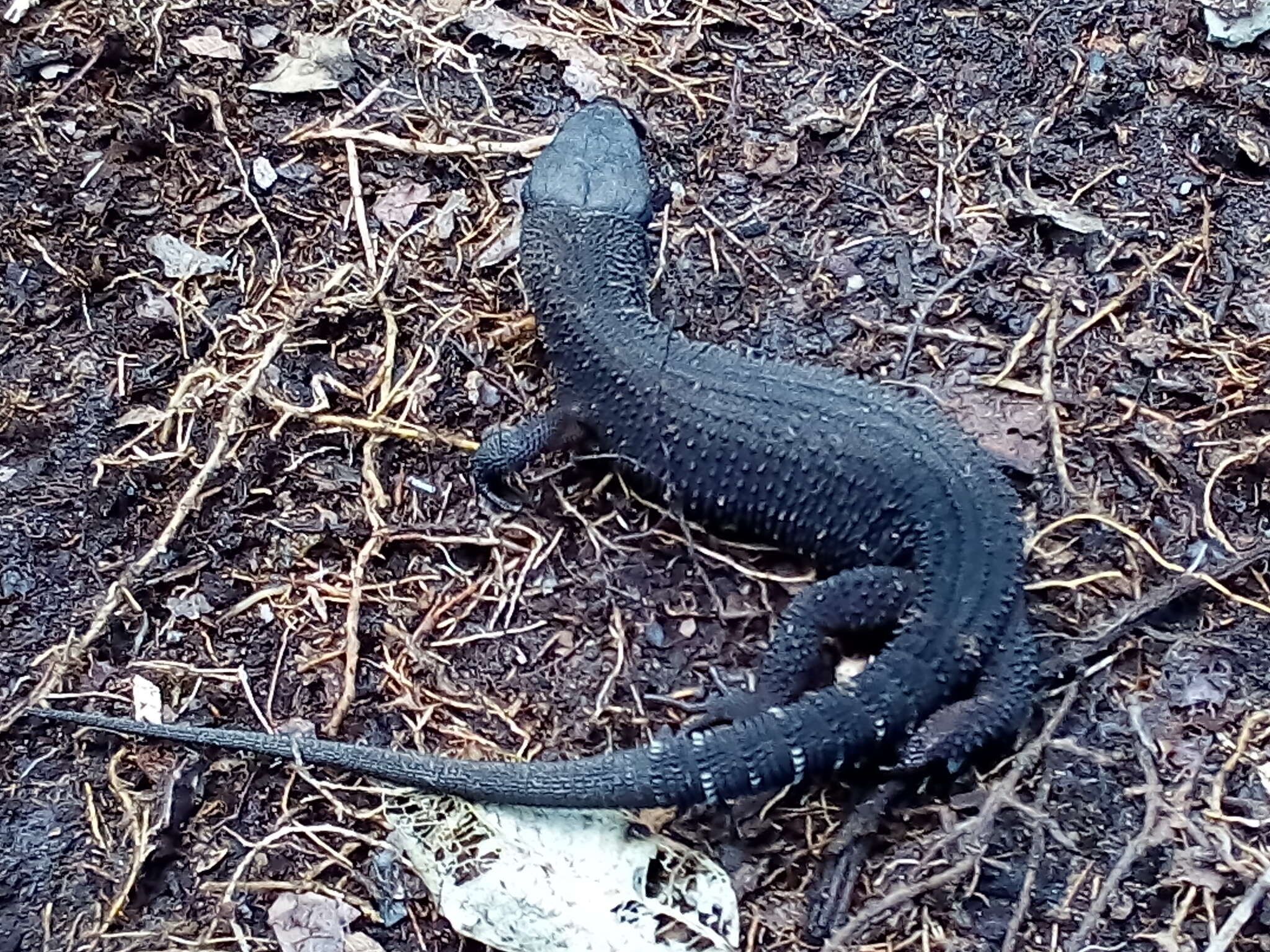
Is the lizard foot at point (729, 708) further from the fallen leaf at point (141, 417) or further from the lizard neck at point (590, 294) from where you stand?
the fallen leaf at point (141, 417)

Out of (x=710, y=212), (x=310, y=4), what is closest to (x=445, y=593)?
(x=710, y=212)

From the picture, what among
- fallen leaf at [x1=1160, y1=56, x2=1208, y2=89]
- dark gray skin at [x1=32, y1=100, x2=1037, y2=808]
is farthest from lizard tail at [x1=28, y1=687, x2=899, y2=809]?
fallen leaf at [x1=1160, y1=56, x2=1208, y2=89]

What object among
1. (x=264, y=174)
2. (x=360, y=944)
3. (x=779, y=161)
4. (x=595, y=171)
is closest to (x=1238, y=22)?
(x=779, y=161)

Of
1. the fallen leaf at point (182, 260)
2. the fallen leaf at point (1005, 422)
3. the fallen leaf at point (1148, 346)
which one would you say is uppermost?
the fallen leaf at point (1148, 346)

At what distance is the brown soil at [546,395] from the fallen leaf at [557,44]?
0.15 ft

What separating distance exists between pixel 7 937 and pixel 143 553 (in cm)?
105

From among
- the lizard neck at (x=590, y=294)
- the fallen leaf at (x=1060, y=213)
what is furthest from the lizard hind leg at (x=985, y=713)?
the fallen leaf at (x=1060, y=213)

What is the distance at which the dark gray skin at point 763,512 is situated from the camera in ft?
10.2

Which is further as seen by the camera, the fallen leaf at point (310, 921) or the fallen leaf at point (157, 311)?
the fallen leaf at point (157, 311)

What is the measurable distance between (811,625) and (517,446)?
102 centimetres

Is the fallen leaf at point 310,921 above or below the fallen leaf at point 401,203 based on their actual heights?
below

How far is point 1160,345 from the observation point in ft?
12.7

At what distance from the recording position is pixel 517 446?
12.3 ft

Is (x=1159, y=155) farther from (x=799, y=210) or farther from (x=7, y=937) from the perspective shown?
(x=7, y=937)
